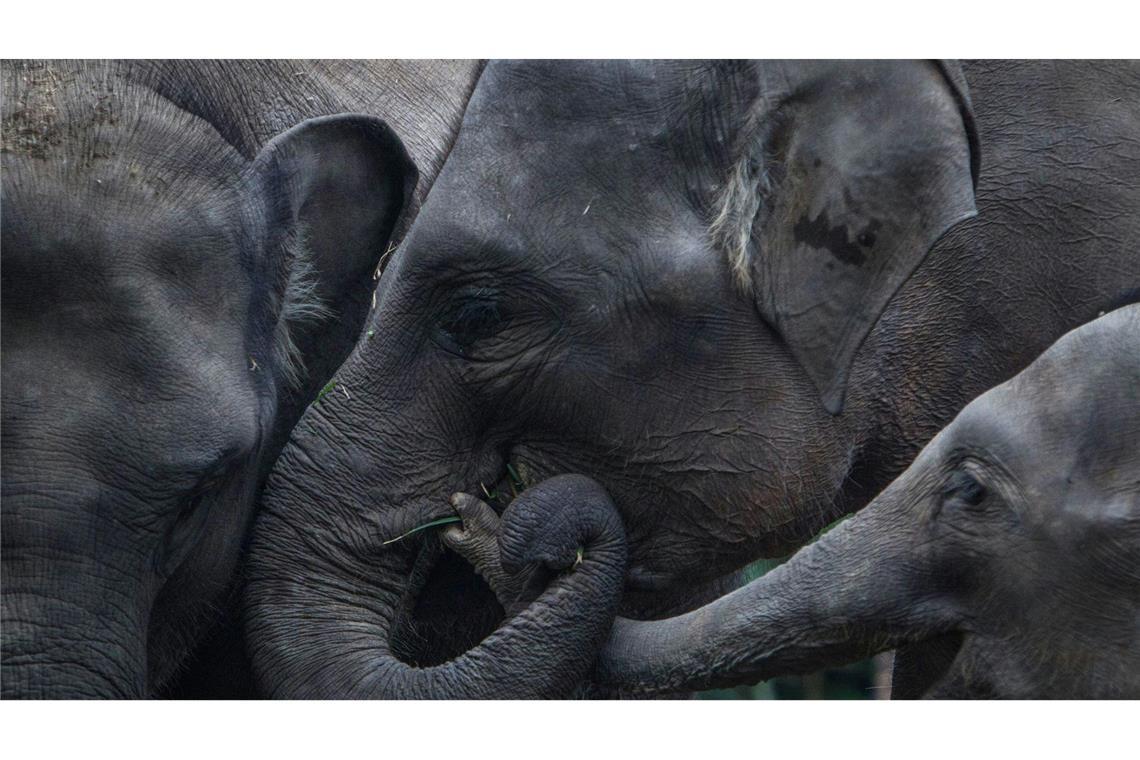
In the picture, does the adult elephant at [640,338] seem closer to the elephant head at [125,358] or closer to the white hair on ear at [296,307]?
the white hair on ear at [296,307]

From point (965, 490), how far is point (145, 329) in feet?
3.95

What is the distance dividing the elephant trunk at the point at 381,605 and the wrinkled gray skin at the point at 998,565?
17 cm

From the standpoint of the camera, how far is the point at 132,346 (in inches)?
100.0

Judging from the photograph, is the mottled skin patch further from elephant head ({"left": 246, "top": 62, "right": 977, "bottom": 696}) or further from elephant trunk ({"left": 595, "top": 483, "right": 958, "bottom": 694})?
elephant trunk ({"left": 595, "top": 483, "right": 958, "bottom": 694})

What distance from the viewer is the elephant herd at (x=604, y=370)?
260 centimetres

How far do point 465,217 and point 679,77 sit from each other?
0.42 m

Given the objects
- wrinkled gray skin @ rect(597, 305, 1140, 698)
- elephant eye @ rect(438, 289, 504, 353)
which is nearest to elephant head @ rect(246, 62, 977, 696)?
elephant eye @ rect(438, 289, 504, 353)

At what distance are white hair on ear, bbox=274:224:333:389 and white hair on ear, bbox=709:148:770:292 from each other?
68 centimetres

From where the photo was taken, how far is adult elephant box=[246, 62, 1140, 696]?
9.73 ft

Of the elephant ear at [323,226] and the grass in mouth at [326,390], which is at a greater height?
the elephant ear at [323,226]

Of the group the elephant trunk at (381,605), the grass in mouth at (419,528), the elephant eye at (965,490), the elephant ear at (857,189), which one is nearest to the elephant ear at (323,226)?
the elephant trunk at (381,605)

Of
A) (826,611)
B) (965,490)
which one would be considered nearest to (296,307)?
(826,611)

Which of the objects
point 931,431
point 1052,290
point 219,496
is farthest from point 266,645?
point 1052,290

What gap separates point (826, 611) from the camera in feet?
8.85
